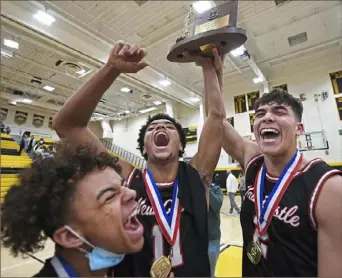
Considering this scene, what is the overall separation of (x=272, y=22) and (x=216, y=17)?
25.9 feet

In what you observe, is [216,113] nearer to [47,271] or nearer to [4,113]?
[47,271]

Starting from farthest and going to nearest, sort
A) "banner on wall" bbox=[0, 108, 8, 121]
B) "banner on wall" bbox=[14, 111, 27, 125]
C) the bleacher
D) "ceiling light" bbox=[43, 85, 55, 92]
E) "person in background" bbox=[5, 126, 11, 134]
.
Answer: "banner on wall" bbox=[14, 111, 27, 125] < "person in background" bbox=[5, 126, 11, 134] < "banner on wall" bbox=[0, 108, 8, 121] < "ceiling light" bbox=[43, 85, 55, 92] < the bleacher

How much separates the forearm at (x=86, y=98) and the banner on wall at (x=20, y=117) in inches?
665

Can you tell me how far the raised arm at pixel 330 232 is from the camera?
1151mm

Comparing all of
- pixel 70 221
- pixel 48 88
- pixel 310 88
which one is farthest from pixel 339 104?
pixel 48 88

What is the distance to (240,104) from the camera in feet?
39.9

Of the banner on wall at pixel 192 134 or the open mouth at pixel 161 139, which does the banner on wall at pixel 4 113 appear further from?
the open mouth at pixel 161 139

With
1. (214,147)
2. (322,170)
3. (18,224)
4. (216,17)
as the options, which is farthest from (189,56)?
(18,224)

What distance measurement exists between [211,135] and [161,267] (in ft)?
3.13

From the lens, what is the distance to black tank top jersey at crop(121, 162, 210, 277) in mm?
1272

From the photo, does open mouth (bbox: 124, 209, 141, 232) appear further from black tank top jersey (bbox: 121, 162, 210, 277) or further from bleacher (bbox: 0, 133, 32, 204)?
bleacher (bbox: 0, 133, 32, 204)

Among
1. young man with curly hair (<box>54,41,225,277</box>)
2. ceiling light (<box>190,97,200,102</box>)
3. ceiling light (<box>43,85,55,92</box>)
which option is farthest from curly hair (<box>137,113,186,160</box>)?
ceiling light (<box>43,85,55,92</box>)

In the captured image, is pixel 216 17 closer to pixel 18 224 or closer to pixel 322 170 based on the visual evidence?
pixel 322 170

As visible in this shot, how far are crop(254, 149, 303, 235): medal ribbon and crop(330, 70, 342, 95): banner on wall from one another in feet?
35.3
